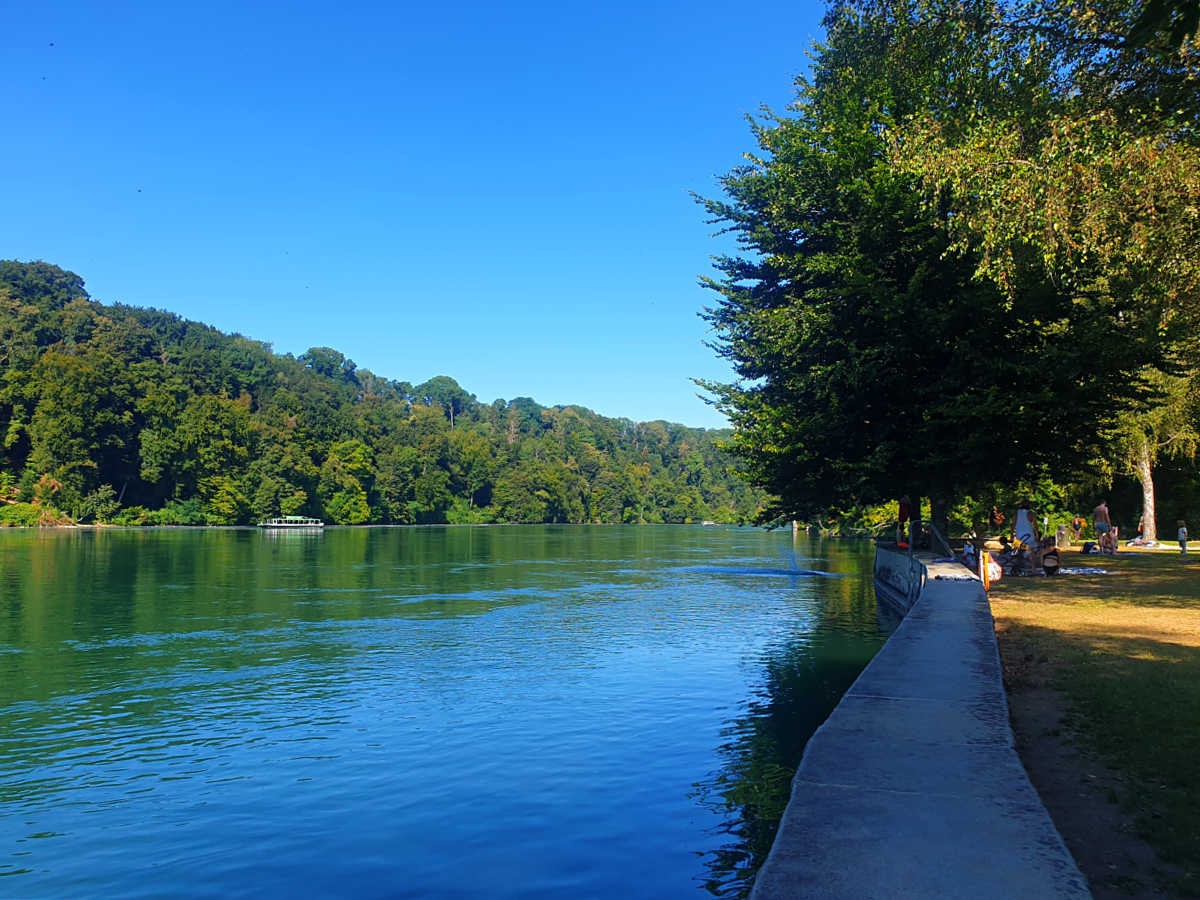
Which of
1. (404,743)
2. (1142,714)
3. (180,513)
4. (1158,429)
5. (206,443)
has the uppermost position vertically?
(206,443)

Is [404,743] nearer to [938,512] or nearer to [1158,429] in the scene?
[938,512]

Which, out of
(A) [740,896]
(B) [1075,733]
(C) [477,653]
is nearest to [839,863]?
(A) [740,896]

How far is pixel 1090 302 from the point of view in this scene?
2811cm

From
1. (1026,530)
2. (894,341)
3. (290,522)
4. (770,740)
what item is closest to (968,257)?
(894,341)

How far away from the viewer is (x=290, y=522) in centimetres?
13075

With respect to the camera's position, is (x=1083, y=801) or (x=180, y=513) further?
(x=180, y=513)

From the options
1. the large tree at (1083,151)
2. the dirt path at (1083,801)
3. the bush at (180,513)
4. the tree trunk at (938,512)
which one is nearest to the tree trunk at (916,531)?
the tree trunk at (938,512)

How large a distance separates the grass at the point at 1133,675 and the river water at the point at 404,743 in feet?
10.5

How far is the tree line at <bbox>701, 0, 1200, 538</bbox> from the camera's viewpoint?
15.9 metres

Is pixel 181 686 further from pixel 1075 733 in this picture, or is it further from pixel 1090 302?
pixel 1090 302

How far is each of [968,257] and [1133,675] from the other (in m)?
18.3

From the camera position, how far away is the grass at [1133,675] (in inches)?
271

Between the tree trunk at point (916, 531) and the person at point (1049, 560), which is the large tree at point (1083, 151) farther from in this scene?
the tree trunk at point (916, 531)

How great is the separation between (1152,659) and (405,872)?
10.3 metres
